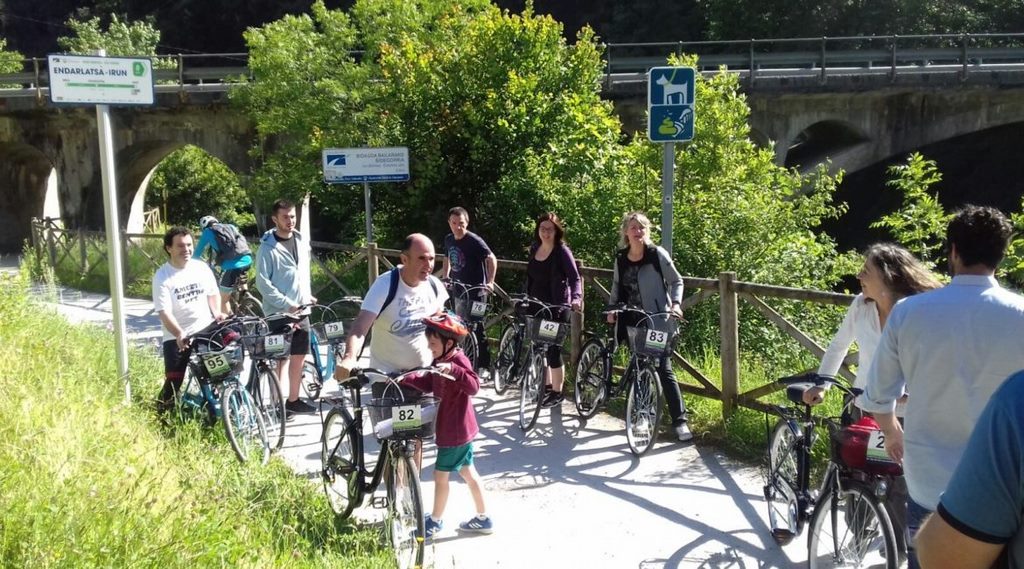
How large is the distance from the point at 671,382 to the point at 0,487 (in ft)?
14.4

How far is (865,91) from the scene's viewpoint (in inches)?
1099

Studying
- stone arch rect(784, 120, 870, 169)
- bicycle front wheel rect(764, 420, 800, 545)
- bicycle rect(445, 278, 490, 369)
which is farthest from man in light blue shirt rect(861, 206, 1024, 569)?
stone arch rect(784, 120, 870, 169)

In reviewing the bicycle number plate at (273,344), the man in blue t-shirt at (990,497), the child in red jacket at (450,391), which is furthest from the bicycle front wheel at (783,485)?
the bicycle number plate at (273,344)

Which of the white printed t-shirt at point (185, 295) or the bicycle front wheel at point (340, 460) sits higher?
the white printed t-shirt at point (185, 295)

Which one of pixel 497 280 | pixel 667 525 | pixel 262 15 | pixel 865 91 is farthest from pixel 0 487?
pixel 262 15

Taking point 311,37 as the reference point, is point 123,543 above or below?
below

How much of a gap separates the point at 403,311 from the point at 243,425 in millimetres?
1679

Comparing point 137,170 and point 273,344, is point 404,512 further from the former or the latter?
point 137,170

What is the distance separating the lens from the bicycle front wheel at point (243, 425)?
621 cm

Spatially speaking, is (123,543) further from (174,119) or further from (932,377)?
(174,119)

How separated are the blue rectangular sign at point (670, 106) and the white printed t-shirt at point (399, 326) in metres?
2.70

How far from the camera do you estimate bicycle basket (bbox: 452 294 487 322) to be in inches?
359

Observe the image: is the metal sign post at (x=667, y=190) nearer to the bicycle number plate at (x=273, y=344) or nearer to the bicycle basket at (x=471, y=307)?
the bicycle basket at (x=471, y=307)

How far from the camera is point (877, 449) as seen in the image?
3.88 meters
